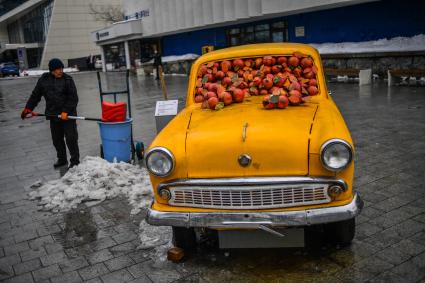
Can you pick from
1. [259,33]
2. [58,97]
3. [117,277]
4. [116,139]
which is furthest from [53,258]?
[259,33]

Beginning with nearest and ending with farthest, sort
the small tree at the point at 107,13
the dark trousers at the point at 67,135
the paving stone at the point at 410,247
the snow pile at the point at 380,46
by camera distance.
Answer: the paving stone at the point at 410,247 < the dark trousers at the point at 67,135 < the snow pile at the point at 380,46 < the small tree at the point at 107,13

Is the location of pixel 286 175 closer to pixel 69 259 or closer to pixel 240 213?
pixel 240 213

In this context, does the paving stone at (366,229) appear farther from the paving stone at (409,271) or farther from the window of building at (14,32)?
the window of building at (14,32)

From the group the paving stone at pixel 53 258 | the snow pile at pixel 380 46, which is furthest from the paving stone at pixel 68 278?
the snow pile at pixel 380 46

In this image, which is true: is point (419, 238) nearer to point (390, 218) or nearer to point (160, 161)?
point (390, 218)

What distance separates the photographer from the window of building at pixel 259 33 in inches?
958

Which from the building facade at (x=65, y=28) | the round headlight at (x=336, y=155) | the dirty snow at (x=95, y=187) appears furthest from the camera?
the building facade at (x=65, y=28)

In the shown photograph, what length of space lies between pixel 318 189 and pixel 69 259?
2445 millimetres

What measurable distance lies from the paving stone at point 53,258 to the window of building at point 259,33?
21.9 metres

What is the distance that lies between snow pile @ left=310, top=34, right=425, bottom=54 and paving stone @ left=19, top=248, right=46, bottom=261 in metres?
16.2

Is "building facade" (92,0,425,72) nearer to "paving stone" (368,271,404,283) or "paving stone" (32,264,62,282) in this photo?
"paving stone" (368,271,404,283)

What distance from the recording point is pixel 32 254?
423 centimetres

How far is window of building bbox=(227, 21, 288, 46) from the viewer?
24.3 metres

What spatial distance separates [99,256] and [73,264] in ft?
0.81
